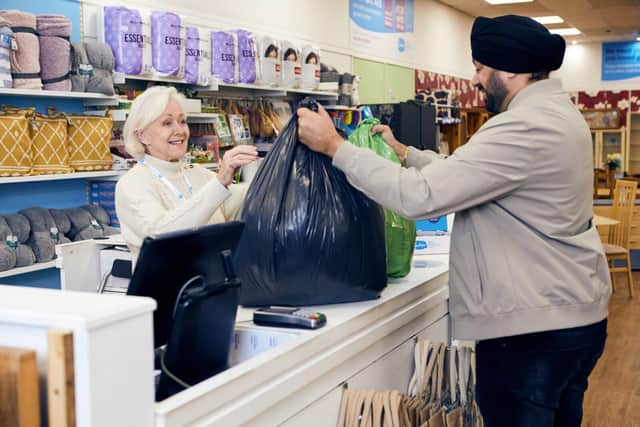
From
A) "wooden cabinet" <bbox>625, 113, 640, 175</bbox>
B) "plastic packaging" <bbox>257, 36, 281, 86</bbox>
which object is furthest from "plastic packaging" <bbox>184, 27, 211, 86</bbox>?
"wooden cabinet" <bbox>625, 113, 640, 175</bbox>

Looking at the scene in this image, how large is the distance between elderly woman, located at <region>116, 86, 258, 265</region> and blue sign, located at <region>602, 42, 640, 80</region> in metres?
14.4

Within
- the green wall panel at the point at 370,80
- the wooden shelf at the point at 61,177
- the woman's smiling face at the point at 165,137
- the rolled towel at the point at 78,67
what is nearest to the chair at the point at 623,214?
the green wall panel at the point at 370,80

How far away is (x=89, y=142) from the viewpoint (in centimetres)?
451

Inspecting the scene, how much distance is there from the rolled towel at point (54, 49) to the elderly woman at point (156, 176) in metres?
1.91

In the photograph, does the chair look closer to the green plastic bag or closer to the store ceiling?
the store ceiling

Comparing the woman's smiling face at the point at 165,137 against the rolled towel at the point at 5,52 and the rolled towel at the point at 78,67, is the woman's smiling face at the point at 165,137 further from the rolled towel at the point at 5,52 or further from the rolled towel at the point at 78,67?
the rolled towel at the point at 78,67

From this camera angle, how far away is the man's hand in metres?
1.84

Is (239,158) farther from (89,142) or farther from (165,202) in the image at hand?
(89,142)

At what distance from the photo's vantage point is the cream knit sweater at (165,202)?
211 centimetres

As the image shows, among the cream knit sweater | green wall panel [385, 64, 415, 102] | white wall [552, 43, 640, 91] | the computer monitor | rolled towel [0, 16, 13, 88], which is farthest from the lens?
white wall [552, 43, 640, 91]

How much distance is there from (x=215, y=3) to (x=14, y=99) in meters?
2.42

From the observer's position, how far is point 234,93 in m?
6.46

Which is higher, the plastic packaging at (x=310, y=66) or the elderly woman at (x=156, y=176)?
the plastic packaging at (x=310, y=66)

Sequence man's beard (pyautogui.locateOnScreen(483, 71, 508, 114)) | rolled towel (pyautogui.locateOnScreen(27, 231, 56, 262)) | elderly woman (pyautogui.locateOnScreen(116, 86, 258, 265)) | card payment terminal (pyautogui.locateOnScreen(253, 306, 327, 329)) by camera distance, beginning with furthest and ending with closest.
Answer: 1. rolled towel (pyautogui.locateOnScreen(27, 231, 56, 262))
2. elderly woman (pyautogui.locateOnScreen(116, 86, 258, 265))
3. man's beard (pyautogui.locateOnScreen(483, 71, 508, 114))
4. card payment terminal (pyautogui.locateOnScreen(253, 306, 327, 329))
